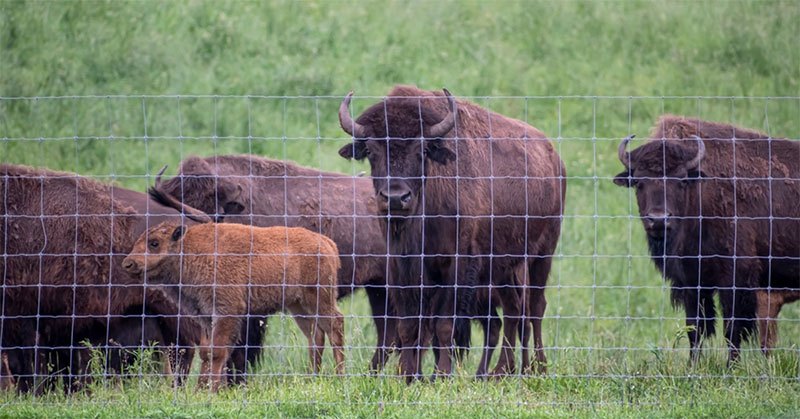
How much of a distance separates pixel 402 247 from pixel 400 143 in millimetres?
920

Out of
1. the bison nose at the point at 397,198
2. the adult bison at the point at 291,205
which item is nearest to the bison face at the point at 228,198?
the adult bison at the point at 291,205

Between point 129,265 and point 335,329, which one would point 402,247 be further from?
point 129,265

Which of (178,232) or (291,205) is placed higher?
(178,232)

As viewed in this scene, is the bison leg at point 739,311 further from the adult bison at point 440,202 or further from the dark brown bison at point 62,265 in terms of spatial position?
the dark brown bison at point 62,265

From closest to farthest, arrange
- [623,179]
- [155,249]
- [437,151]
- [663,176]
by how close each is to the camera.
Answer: [155,249] → [437,151] → [663,176] → [623,179]

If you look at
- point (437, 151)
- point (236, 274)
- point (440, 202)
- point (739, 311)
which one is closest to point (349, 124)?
point (437, 151)

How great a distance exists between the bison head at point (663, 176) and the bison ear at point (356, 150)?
2.31 m

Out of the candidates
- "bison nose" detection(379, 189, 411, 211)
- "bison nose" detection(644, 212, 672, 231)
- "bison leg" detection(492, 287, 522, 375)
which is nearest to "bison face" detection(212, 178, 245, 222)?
"bison nose" detection(379, 189, 411, 211)

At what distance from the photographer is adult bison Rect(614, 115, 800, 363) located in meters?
10.1

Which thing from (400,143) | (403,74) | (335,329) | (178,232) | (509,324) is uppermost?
(403,74)

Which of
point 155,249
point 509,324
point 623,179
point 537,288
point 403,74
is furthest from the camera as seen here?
point 403,74

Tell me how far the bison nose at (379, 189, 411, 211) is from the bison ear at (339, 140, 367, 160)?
66cm

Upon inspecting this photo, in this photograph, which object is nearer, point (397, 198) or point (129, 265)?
point (397, 198)

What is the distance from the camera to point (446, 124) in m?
9.48
